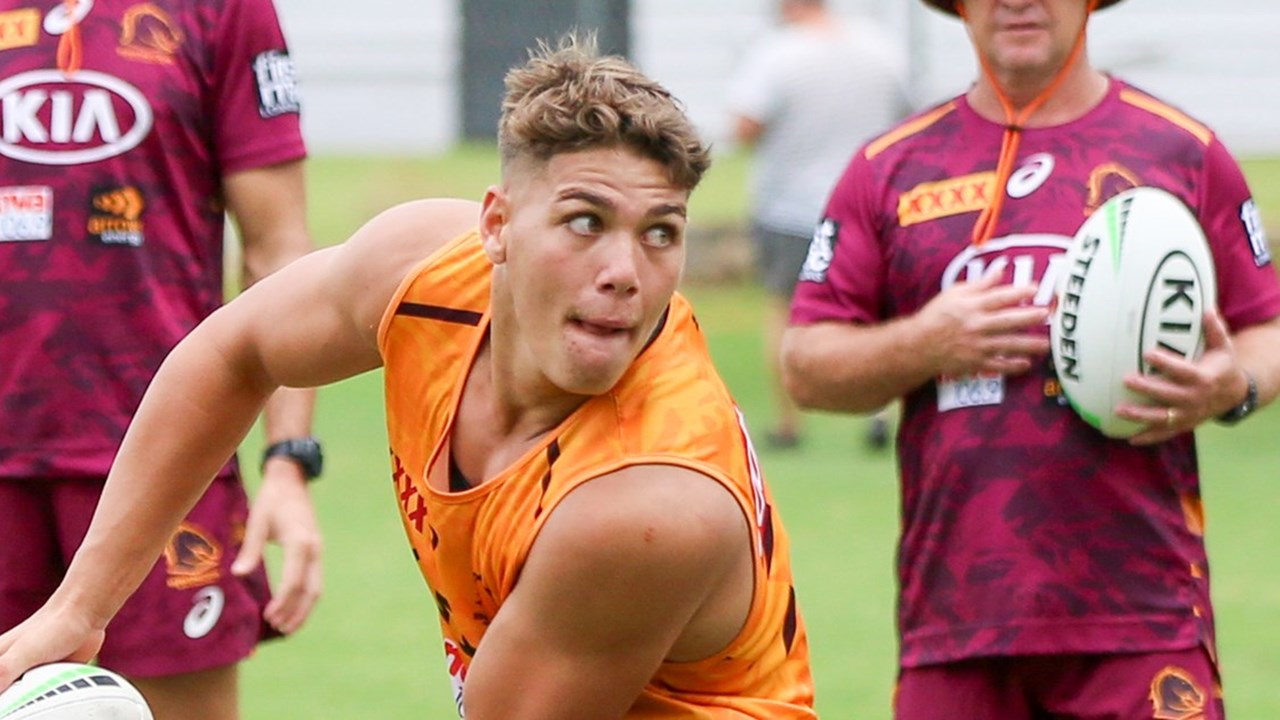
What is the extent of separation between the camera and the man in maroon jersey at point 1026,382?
4.30 m

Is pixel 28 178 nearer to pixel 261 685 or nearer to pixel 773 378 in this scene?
pixel 261 685

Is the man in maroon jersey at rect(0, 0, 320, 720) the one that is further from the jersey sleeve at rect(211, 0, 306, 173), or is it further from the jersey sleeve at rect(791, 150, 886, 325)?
the jersey sleeve at rect(791, 150, 886, 325)

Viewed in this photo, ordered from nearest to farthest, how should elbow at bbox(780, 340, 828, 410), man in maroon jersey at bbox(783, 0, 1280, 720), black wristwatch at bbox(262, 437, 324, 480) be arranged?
man in maroon jersey at bbox(783, 0, 1280, 720), black wristwatch at bbox(262, 437, 324, 480), elbow at bbox(780, 340, 828, 410)

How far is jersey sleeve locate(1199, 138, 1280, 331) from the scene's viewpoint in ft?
14.6

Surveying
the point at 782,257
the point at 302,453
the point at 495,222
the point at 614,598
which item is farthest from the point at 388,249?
the point at 782,257

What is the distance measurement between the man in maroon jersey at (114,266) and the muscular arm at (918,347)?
106cm

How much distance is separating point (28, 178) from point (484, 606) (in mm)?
1535

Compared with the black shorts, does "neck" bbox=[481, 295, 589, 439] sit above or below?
above

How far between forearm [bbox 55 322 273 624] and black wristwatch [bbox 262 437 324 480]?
0.61 meters

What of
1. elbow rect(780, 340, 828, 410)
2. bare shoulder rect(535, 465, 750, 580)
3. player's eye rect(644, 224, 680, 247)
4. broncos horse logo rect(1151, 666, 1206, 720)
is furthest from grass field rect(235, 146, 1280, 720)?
player's eye rect(644, 224, 680, 247)

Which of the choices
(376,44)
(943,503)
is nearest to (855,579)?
(943,503)

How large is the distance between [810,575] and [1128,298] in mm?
4950

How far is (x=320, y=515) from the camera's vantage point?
10.3 m

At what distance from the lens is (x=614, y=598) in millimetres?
3301
